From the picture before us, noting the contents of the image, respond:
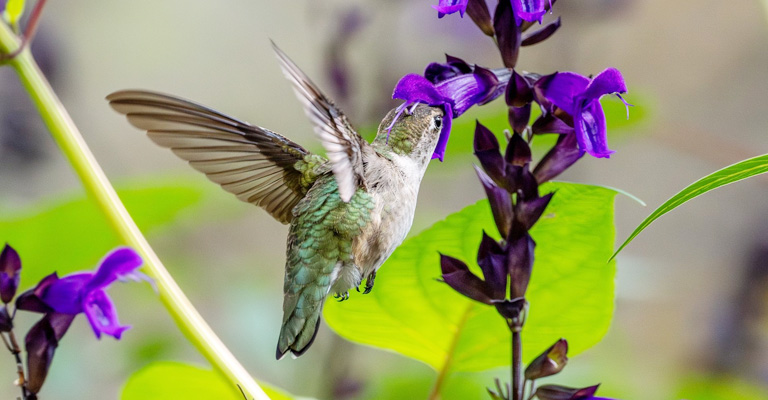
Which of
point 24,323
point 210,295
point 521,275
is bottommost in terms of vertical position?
point 24,323

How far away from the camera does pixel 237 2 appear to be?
4570mm

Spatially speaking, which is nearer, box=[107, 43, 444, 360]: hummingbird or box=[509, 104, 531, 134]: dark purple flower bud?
box=[509, 104, 531, 134]: dark purple flower bud

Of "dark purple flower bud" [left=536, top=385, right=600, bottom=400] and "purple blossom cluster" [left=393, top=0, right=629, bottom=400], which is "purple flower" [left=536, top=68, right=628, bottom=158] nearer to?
"purple blossom cluster" [left=393, top=0, right=629, bottom=400]

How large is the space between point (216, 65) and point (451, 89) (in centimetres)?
376

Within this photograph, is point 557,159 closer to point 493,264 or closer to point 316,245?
point 493,264

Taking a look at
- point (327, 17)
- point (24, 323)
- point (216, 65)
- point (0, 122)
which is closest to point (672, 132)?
point (327, 17)

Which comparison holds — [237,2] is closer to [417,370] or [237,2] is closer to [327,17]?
[327,17]

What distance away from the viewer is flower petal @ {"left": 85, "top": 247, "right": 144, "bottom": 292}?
3.40ft

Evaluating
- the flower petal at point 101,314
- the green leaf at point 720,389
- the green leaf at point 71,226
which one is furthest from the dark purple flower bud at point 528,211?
the green leaf at point 720,389

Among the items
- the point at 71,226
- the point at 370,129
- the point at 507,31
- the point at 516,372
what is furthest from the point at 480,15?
the point at 71,226

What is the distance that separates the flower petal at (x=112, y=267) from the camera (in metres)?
1.04

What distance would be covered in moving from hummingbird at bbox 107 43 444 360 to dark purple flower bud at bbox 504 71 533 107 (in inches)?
8.7

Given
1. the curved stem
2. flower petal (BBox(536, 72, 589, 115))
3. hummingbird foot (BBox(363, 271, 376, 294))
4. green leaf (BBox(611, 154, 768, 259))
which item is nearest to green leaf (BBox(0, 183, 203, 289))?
hummingbird foot (BBox(363, 271, 376, 294))

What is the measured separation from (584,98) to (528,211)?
0.14 metres
